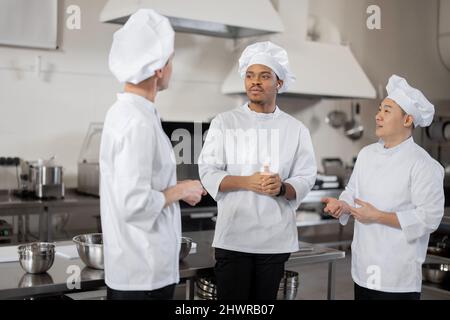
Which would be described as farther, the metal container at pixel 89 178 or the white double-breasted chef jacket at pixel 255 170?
the metal container at pixel 89 178

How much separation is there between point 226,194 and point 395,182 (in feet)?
1.87

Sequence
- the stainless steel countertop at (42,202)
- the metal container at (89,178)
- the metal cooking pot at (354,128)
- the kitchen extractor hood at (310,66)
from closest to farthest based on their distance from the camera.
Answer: the stainless steel countertop at (42,202) < the metal container at (89,178) < the kitchen extractor hood at (310,66) < the metal cooking pot at (354,128)

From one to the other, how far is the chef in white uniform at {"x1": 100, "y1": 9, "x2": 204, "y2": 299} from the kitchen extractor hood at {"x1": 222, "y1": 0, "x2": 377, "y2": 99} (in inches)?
121

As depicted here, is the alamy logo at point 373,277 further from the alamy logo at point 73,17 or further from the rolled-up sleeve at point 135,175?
the alamy logo at point 73,17

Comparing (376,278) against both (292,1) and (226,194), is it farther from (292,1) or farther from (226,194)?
(292,1)

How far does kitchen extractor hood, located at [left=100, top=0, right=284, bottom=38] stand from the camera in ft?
11.8

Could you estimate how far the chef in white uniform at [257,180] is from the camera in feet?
6.54

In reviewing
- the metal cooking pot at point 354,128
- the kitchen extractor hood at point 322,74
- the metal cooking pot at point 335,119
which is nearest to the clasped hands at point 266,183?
the kitchen extractor hood at point 322,74

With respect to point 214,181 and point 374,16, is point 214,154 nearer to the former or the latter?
point 214,181

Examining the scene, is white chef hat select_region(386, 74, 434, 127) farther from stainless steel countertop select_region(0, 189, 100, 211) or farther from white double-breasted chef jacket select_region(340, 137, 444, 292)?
stainless steel countertop select_region(0, 189, 100, 211)

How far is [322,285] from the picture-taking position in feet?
14.3

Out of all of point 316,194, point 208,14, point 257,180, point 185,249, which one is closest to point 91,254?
point 185,249

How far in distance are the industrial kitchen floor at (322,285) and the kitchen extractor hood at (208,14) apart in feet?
5.51

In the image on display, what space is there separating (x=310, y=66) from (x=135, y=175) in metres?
3.59
